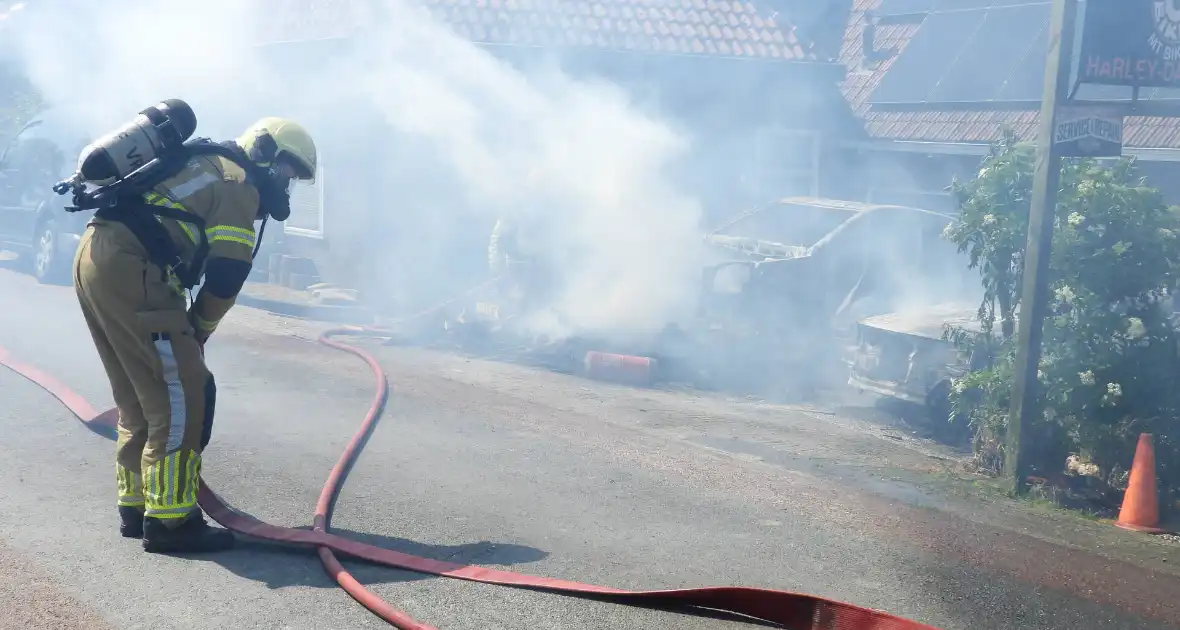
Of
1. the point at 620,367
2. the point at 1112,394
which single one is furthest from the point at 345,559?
the point at 620,367

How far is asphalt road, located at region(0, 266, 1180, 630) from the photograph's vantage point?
452cm

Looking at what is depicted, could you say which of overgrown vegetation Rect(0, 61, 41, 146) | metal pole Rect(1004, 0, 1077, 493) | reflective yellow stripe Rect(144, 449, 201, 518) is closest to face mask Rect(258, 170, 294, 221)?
reflective yellow stripe Rect(144, 449, 201, 518)

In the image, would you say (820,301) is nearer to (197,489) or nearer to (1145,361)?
(1145,361)

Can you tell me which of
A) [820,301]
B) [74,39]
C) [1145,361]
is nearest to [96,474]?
[1145,361]

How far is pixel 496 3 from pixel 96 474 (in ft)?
39.4

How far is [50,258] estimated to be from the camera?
15.3 m

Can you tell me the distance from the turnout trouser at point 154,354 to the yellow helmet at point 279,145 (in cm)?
76

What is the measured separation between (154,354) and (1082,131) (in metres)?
5.95

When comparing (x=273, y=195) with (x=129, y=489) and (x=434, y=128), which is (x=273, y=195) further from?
(x=434, y=128)

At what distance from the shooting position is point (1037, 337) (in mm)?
7535

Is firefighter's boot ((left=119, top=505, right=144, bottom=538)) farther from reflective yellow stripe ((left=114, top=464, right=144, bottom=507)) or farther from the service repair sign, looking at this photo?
the service repair sign

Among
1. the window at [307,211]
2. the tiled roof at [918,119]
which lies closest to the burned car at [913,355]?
the tiled roof at [918,119]

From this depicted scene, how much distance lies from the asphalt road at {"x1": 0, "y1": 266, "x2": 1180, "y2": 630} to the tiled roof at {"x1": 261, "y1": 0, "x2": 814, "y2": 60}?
331 inches

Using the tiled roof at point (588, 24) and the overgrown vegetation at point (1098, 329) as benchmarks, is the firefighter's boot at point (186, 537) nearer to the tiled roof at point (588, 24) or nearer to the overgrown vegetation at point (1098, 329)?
the overgrown vegetation at point (1098, 329)
